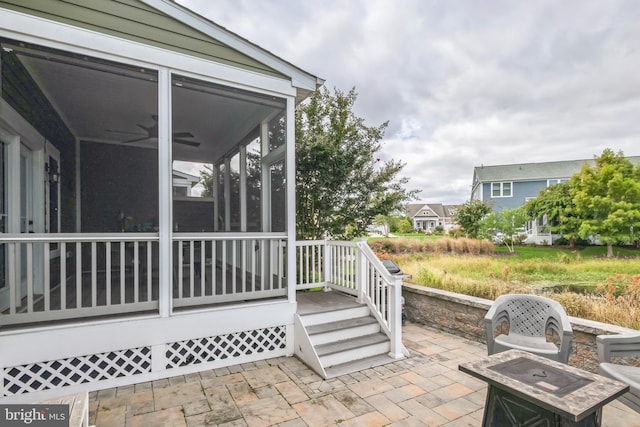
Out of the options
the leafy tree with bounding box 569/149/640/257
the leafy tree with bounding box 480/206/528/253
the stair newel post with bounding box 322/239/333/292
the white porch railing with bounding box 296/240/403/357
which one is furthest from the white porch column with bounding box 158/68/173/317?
the leafy tree with bounding box 480/206/528/253

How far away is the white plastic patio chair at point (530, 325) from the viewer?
9.57 ft

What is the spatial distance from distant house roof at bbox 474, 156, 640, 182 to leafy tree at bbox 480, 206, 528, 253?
6036 mm

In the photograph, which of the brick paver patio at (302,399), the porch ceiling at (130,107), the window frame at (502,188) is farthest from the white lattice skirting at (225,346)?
the window frame at (502,188)

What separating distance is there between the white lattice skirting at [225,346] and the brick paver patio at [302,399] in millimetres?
158

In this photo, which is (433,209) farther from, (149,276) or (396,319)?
(149,276)

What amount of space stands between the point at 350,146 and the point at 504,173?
67.4ft

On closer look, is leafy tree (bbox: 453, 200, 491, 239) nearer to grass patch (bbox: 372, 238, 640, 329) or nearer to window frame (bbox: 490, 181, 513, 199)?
window frame (bbox: 490, 181, 513, 199)

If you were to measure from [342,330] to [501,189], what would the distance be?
75.0 ft

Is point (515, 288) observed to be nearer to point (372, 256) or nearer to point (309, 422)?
point (372, 256)

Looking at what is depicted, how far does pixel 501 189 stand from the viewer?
2256cm

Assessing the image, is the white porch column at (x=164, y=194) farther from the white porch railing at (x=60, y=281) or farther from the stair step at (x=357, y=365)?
the stair step at (x=357, y=365)

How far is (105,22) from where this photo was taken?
309 centimetres

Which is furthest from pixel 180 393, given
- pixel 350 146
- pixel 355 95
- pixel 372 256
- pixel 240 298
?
pixel 355 95

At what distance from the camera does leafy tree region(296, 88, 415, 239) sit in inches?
248
